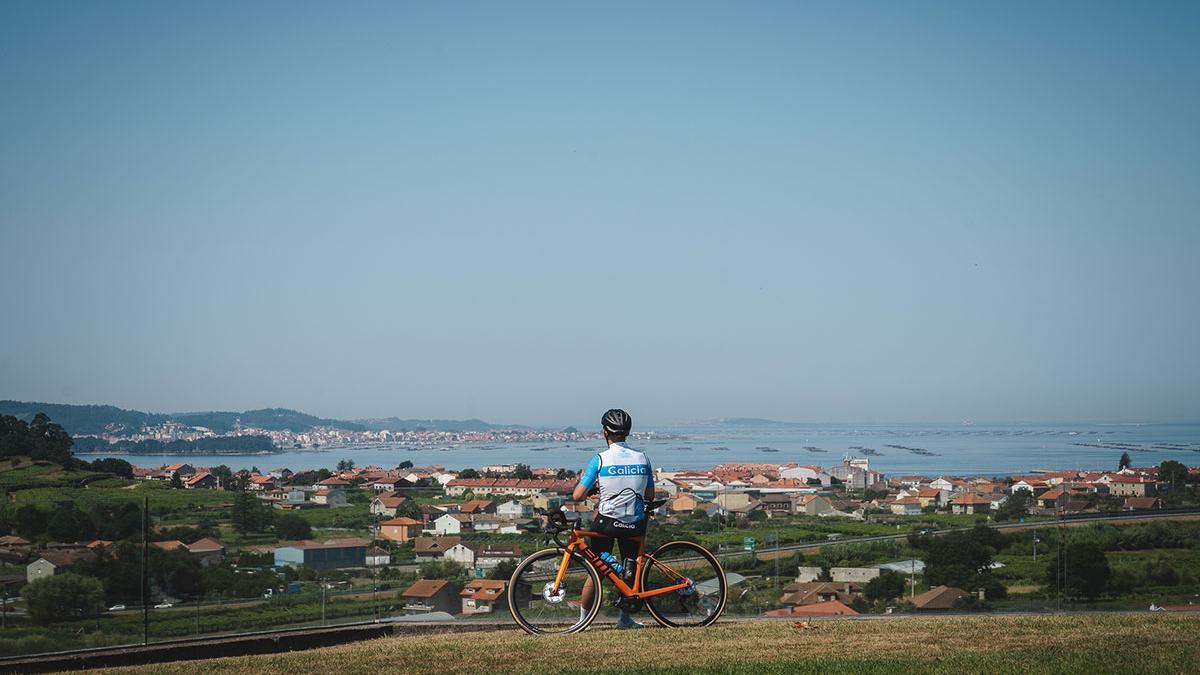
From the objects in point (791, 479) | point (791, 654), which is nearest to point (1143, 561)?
point (791, 654)

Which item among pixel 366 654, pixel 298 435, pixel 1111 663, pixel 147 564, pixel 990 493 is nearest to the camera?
pixel 1111 663

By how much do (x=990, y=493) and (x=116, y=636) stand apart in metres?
14.7

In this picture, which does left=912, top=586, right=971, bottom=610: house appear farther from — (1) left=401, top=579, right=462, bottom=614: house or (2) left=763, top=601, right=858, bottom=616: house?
(1) left=401, top=579, right=462, bottom=614: house

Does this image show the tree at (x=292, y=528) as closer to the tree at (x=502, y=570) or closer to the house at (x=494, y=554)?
the house at (x=494, y=554)

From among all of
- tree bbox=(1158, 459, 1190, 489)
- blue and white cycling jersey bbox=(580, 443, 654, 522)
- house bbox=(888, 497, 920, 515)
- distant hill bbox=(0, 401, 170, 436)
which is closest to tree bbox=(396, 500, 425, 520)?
blue and white cycling jersey bbox=(580, 443, 654, 522)

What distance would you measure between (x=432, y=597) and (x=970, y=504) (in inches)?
413

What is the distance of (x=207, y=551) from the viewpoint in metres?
11.8

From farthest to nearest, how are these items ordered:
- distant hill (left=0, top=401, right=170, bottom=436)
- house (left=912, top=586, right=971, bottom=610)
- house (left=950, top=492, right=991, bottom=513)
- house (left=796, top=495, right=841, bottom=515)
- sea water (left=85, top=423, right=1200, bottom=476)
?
distant hill (left=0, top=401, right=170, bottom=436) < sea water (left=85, top=423, right=1200, bottom=476) < house (left=796, top=495, right=841, bottom=515) < house (left=950, top=492, right=991, bottom=513) < house (left=912, top=586, right=971, bottom=610)

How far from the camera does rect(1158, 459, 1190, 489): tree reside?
17.2 meters

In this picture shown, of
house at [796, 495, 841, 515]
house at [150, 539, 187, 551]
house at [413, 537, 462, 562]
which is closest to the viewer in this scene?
house at [150, 539, 187, 551]

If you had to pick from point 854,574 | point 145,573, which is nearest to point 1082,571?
point 854,574

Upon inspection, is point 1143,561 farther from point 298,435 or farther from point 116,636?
point 298,435

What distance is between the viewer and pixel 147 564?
37.3 ft

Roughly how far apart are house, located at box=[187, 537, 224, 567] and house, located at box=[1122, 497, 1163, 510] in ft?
40.1
